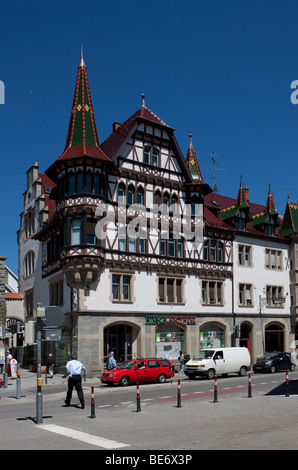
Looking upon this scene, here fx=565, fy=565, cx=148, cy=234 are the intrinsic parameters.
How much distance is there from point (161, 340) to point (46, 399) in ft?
56.4

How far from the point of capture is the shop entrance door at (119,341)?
130 ft

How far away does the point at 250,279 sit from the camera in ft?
160

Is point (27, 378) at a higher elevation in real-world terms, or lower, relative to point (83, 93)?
lower

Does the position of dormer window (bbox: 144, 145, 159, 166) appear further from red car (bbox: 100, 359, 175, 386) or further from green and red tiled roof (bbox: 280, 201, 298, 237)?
green and red tiled roof (bbox: 280, 201, 298, 237)

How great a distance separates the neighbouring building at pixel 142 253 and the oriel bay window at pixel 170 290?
77mm

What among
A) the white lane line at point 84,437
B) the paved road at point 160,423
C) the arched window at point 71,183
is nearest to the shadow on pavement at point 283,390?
the paved road at point 160,423

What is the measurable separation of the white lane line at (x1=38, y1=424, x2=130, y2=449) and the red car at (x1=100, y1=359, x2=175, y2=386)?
47.5 feet

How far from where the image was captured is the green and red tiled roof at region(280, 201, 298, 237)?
5303cm

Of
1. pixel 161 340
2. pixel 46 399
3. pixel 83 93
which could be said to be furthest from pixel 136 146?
pixel 46 399

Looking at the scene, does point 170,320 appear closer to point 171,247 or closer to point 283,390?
point 171,247

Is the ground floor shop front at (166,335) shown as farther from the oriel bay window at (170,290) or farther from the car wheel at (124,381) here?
the car wheel at (124,381)

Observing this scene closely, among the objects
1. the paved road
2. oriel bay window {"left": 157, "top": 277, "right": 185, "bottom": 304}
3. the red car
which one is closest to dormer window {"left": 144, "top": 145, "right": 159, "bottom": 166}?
oriel bay window {"left": 157, "top": 277, "right": 185, "bottom": 304}

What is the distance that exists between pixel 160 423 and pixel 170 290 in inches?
1046
